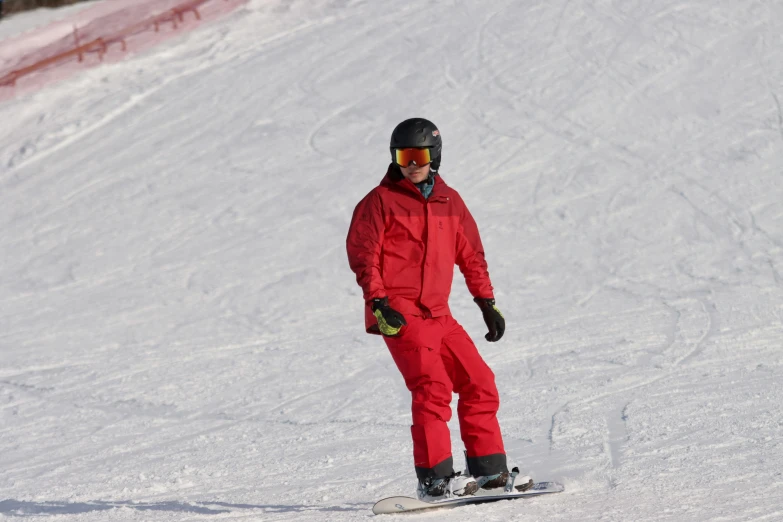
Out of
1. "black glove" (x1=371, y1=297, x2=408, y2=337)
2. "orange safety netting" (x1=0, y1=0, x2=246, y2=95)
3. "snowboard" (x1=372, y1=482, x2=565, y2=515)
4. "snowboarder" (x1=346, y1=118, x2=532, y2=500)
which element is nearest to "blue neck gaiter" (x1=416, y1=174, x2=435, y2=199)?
"snowboarder" (x1=346, y1=118, x2=532, y2=500)

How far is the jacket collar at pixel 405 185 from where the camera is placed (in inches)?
149

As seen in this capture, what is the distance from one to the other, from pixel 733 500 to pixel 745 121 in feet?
26.6

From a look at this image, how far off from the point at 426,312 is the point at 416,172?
52 centimetres

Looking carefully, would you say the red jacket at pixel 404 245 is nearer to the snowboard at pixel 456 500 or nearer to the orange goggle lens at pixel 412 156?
the orange goggle lens at pixel 412 156

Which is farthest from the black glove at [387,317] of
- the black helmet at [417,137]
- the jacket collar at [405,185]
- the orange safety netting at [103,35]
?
the orange safety netting at [103,35]

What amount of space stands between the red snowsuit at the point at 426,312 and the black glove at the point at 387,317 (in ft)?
0.15

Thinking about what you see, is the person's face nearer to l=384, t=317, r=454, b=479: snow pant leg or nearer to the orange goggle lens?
the orange goggle lens

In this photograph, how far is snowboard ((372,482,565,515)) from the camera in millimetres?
3676

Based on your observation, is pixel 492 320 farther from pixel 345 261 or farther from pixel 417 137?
pixel 345 261

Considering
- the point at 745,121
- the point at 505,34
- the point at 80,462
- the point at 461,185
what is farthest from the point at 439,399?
the point at 505,34

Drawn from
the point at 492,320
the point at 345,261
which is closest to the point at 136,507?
the point at 492,320

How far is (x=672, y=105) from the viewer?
11203 mm

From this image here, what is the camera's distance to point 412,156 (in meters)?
3.78

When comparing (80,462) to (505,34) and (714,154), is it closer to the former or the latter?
(714,154)
